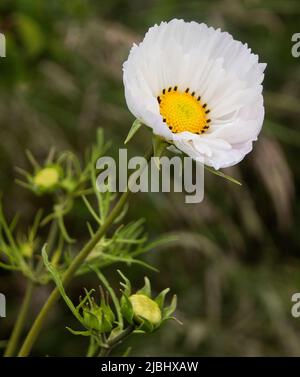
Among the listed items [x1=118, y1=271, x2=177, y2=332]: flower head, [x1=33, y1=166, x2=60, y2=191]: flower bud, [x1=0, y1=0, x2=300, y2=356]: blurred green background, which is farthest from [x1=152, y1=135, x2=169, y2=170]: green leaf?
[x1=0, y1=0, x2=300, y2=356]: blurred green background

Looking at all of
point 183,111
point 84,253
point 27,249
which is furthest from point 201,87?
point 27,249

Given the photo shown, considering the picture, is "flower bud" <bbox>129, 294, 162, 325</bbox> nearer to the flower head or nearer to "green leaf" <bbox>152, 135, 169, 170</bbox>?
the flower head

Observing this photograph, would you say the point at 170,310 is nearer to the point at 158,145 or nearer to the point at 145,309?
the point at 145,309

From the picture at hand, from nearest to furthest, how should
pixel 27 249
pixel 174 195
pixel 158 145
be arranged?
pixel 158 145, pixel 27 249, pixel 174 195

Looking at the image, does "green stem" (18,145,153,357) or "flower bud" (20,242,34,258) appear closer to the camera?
"green stem" (18,145,153,357)
